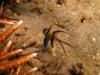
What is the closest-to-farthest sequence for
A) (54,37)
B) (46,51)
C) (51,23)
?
(46,51) → (54,37) → (51,23)

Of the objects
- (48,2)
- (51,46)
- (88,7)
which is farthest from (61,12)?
(51,46)

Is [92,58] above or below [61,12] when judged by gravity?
below

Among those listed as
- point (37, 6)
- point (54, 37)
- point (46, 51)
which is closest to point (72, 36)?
point (54, 37)

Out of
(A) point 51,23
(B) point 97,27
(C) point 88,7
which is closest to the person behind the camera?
(A) point 51,23

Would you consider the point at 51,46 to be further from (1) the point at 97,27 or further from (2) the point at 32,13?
(1) the point at 97,27

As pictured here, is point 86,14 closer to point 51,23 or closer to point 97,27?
point 97,27

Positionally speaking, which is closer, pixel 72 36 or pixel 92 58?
pixel 92 58

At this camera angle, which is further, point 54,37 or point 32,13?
point 32,13

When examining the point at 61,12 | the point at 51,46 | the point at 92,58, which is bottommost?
the point at 92,58

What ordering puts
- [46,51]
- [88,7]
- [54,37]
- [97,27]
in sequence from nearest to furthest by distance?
[46,51]
[54,37]
[97,27]
[88,7]
